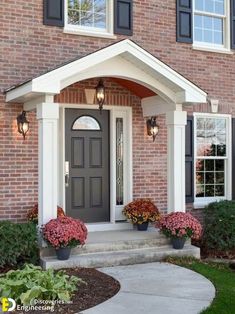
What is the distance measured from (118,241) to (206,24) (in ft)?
17.3

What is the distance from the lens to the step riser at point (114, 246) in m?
7.73

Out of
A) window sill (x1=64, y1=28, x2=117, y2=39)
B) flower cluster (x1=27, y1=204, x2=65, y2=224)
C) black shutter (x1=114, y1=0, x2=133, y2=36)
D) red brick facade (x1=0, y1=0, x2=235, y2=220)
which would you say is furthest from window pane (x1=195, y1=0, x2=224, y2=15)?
flower cluster (x1=27, y1=204, x2=65, y2=224)

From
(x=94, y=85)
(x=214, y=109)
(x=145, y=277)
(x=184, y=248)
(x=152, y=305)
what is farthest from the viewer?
(x=214, y=109)

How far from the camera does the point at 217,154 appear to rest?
35.5ft

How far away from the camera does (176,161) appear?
8.71m

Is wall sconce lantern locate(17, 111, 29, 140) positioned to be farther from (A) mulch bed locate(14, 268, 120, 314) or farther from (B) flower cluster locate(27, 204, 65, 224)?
(A) mulch bed locate(14, 268, 120, 314)

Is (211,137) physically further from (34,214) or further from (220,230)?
(34,214)

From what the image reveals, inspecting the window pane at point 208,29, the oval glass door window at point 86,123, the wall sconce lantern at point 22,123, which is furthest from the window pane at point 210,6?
the wall sconce lantern at point 22,123

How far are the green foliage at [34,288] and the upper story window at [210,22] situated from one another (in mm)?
6614

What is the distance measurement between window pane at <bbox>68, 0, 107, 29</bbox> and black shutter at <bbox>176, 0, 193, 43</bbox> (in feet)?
5.29

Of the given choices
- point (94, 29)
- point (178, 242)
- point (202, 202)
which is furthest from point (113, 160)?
point (94, 29)

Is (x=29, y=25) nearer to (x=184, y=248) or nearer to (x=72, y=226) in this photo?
(x=72, y=226)

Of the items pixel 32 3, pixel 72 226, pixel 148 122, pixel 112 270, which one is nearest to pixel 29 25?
pixel 32 3

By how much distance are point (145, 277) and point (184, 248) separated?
168cm
